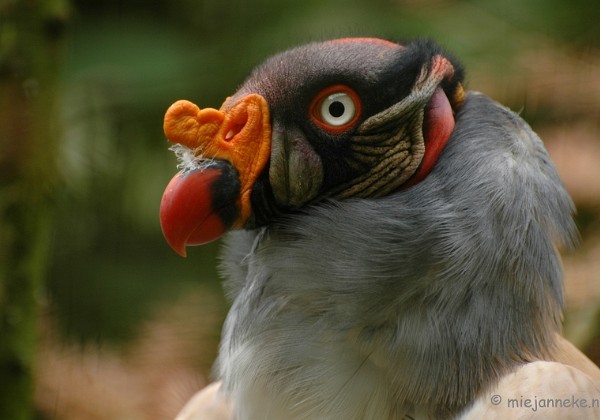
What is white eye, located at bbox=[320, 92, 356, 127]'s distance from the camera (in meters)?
2.21

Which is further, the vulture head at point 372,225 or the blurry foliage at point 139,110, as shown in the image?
the blurry foliage at point 139,110

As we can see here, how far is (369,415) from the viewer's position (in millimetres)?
2213

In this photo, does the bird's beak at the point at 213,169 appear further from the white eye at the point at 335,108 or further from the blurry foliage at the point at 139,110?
the blurry foliage at the point at 139,110

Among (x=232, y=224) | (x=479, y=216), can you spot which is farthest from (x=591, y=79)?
(x=232, y=224)

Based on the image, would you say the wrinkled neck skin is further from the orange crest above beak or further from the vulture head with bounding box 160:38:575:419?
the orange crest above beak

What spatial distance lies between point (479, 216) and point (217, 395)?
109 cm

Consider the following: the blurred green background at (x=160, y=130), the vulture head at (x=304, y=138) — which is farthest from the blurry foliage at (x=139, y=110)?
the vulture head at (x=304, y=138)

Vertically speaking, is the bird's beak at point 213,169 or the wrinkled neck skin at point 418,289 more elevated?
the bird's beak at point 213,169

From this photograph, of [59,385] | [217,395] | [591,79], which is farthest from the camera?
[591,79]

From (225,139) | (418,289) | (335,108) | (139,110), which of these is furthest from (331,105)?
Answer: (139,110)

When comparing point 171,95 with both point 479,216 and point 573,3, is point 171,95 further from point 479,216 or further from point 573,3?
point 479,216

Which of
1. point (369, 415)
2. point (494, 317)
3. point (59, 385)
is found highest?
point (494, 317)

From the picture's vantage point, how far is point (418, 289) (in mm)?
2139

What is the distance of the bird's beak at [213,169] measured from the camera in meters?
2.12
